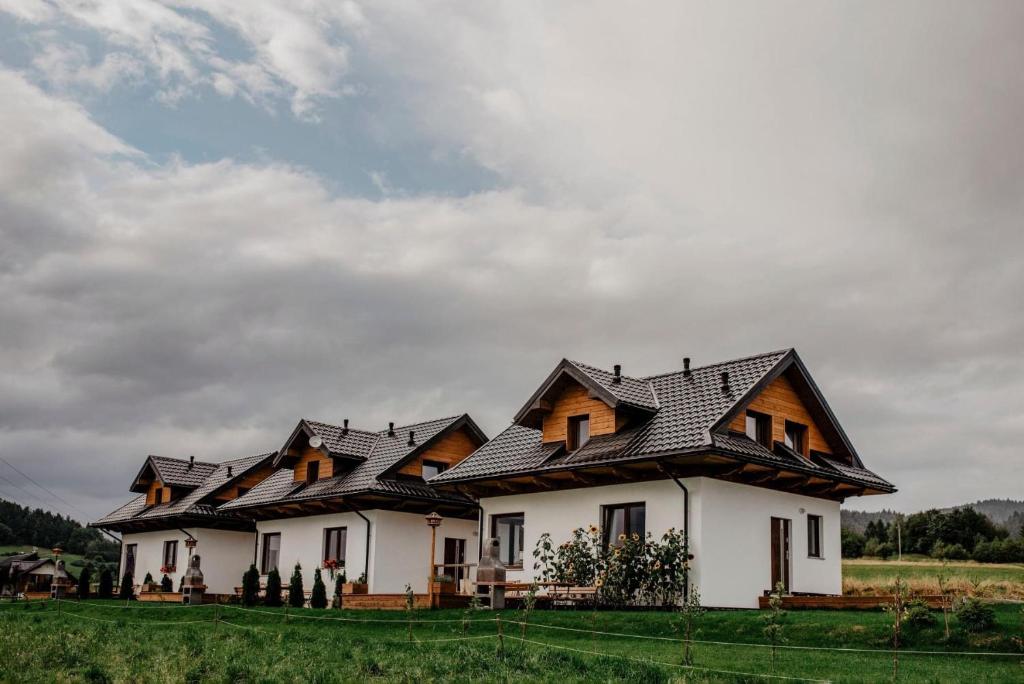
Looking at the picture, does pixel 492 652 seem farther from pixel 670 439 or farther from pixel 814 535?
pixel 814 535

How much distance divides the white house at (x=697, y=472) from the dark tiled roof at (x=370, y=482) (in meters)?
3.38

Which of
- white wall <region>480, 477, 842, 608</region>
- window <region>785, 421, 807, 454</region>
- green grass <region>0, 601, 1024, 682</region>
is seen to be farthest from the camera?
window <region>785, 421, 807, 454</region>

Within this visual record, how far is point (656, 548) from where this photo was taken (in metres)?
21.9

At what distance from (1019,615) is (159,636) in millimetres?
14109

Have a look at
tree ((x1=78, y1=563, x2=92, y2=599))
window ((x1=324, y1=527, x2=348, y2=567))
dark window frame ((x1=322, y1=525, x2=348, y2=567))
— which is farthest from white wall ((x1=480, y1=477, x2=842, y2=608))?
tree ((x1=78, y1=563, x2=92, y2=599))

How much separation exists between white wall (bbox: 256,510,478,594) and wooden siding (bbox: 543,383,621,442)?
22.2 feet

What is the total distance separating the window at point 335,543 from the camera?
31356 millimetres

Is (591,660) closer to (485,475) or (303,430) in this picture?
(485,475)

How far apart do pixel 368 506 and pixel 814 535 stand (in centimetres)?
1256

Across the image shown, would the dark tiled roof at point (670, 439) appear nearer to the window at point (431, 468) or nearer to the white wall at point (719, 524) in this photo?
the white wall at point (719, 524)

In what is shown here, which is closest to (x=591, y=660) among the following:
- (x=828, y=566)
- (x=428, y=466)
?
(x=828, y=566)

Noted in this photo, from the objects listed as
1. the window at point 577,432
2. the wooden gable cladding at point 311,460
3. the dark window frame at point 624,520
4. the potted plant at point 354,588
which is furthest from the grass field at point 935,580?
the wooden gable cladding at point 311,460

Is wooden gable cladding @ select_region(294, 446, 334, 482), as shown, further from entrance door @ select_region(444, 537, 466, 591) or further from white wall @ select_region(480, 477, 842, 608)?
white wall @ select_region(480, 477, 842, 608)

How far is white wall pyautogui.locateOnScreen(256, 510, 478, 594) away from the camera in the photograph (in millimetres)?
29922
